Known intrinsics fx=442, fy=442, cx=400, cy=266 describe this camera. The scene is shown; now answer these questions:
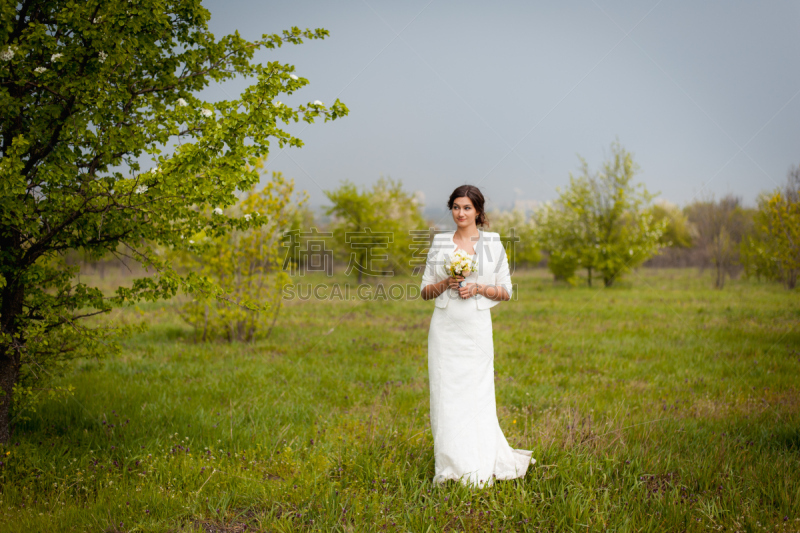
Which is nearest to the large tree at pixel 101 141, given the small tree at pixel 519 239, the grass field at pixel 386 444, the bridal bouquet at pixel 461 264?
the grass field at pixel 386 444

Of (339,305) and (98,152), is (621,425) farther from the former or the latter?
(339,305)

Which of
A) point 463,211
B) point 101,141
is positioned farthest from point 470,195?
point 101,141

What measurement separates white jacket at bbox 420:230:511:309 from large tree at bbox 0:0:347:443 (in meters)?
1.63

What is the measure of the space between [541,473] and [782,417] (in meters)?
3.80

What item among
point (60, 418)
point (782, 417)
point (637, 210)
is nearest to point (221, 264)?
point (60, 418)

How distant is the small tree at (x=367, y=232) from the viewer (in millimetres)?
26047

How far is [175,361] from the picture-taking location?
326 inches

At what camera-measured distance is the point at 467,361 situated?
3.71 m

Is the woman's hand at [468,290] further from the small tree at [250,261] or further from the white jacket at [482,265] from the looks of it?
the small tree at [250,261]

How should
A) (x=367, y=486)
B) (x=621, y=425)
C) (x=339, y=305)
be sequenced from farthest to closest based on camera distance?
1. (x=339, y=305)
2. (x=621, y=425)
3. (x=367, y=486)

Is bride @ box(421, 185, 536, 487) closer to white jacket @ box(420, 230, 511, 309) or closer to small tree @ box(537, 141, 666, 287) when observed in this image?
white jacket @ box(420, 230, 511, 309)

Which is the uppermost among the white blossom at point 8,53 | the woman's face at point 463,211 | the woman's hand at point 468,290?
the white blossom at point 8,53

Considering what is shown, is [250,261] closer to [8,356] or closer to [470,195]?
[8,356]

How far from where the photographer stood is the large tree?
3.75m
